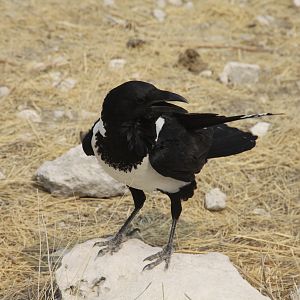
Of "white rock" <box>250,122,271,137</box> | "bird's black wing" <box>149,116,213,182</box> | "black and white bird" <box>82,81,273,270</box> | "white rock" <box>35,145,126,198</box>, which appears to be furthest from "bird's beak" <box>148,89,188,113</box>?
"white rock" <box>250,122,271,137</box>

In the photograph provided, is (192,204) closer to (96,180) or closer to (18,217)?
(96,180)

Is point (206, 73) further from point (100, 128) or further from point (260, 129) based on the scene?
point (100, 128)

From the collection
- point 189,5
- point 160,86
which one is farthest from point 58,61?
point 189,5

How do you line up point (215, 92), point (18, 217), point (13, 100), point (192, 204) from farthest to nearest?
point (215, 92), point (13, 100), point (192, 204), point (18, 217)

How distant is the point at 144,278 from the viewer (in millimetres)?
3178

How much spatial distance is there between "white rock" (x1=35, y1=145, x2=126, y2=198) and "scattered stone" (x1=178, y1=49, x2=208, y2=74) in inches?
96.3

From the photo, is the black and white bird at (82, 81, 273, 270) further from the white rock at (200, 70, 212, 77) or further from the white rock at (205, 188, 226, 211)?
the white rock at (200, 70, 212, 77)

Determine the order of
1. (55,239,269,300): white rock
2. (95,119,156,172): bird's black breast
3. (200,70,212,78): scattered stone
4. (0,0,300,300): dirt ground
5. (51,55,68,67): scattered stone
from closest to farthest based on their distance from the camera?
(55,239,269,300): white rock → (95,119,156,172): bird's black breast → (0,0,300,300): dirt ground → (51,55,68,67): scattered stone → (200,70,212,78): scattered stone

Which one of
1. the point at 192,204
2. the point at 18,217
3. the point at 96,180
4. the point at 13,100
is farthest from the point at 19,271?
the point at 13,100

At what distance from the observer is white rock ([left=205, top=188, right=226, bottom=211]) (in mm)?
4410

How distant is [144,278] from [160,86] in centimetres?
326

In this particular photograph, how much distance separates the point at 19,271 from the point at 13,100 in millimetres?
2415

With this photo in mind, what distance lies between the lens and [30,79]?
6.06 m

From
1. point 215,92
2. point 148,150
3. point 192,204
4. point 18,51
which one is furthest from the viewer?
point 18,51
